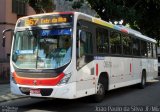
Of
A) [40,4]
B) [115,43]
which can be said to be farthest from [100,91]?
[40,4]

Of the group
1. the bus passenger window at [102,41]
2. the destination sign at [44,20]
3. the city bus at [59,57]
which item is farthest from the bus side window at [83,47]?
the bus passenger window at [102,41]

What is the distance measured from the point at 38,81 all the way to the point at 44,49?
1.01 meters

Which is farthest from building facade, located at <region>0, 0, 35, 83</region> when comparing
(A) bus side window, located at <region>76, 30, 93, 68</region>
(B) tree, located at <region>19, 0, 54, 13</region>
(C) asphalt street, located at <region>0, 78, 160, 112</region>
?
(A) bus side window, located at <region>76, 30, 93, 68</region>

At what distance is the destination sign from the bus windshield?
0.26m

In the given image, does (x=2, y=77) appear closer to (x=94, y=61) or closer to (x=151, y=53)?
(x=151, y=53)

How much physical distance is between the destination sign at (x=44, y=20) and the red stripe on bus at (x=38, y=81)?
1.69 metres

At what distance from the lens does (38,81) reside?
1113 cm

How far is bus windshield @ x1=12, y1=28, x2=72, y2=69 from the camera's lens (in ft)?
36.4

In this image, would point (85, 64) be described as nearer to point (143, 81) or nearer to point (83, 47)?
point (83, 47)

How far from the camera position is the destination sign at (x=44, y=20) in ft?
37.5

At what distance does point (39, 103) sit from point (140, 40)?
7908mm

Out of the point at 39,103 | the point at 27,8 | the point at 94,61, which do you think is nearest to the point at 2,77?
the point at 27,8

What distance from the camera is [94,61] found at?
12531 millimetres

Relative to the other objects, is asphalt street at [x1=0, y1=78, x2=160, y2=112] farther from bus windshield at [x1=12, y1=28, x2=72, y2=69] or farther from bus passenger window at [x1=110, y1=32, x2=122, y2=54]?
bus passenger window at [x1=110, y1=32, x2=122, y2=54]
